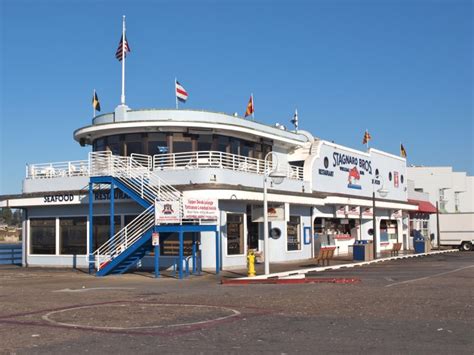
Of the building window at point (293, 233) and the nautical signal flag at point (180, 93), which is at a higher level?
the nautical signal flag at point (180, 93)

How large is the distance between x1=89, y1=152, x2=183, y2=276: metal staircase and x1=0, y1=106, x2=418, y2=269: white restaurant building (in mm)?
98

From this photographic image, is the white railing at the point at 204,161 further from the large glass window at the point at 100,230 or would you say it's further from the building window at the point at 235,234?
the large glass window at the point at 100,230

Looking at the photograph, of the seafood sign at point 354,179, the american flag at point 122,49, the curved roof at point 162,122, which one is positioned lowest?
the seafood sign at point 354,179

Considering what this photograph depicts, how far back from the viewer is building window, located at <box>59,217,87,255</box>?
32.0 meters

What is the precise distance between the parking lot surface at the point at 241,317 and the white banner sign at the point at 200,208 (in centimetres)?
322

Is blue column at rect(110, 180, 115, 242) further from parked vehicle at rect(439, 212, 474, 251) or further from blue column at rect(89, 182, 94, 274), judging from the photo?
parked vehicle at rect(439, 212, 474, 251)

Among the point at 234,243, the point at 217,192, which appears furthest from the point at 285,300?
the point at 234,243

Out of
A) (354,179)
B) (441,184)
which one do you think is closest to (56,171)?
(354,179)

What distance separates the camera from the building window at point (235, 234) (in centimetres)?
2962

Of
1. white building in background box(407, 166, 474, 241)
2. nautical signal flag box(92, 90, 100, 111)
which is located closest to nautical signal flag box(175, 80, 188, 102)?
nautical signal flag box(92, 90, 100, 111)

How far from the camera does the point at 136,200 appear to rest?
88.0ft

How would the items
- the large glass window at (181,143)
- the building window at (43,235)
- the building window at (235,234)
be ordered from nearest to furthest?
the building window at (235,234), the large glass window at (181,143), the building window at (43,235)

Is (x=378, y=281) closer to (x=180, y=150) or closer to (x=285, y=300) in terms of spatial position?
(x=285, y=300)

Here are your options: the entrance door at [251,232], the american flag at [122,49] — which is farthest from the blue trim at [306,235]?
the american flag at [122,49]
